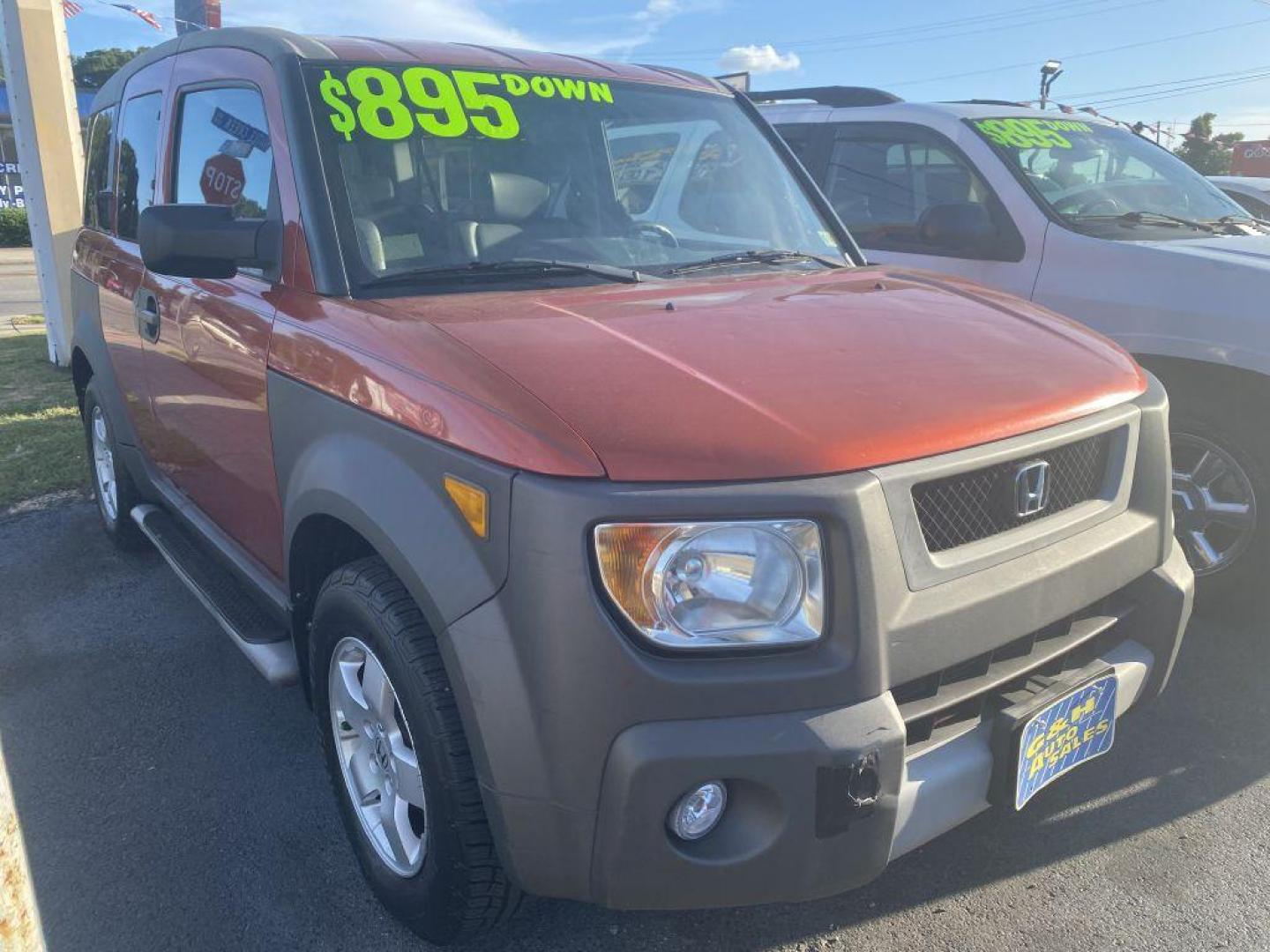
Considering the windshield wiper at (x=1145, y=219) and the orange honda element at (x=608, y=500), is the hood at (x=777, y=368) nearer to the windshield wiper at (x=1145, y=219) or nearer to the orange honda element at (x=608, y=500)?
the orange honda element at (x=608, y=500)

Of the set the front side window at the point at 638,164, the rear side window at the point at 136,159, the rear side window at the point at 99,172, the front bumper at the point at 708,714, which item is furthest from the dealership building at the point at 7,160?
the front bumper at the point at 708,714

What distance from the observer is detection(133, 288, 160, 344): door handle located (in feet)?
11.4

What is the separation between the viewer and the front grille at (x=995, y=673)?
→ 1.95 metres

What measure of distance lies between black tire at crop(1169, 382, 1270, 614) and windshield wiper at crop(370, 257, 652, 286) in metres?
2.28

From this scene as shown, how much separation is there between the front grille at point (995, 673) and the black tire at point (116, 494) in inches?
135

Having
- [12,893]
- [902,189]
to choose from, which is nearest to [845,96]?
[902,189]

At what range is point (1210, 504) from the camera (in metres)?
3.80

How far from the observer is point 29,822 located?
2850 mm

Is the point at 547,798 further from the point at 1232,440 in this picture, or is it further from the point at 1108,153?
the point at 1108,153

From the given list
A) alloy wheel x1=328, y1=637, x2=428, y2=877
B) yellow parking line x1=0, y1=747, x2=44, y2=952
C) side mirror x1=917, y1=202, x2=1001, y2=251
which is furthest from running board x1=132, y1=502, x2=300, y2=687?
side mirror x1=917, y1=202, x2=1001, y2=251

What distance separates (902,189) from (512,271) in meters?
3.01

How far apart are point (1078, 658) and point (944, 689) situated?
499mm

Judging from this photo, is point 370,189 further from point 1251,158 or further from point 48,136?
point 1251,158

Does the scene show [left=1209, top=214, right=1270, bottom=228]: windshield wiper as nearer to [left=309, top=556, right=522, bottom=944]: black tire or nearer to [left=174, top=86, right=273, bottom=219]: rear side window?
[left=174, top=86, right=273, bottom=219]: rear side window
